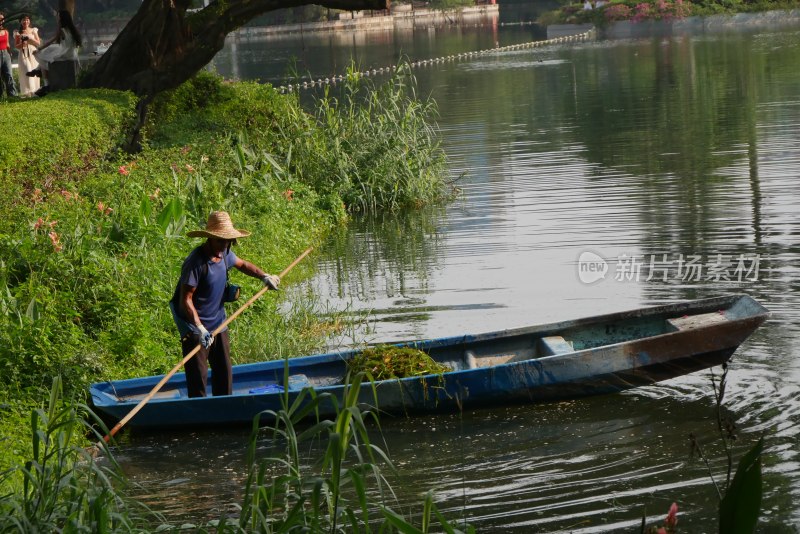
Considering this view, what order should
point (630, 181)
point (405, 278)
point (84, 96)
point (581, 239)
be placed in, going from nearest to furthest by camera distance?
point (405, 278) → point (581, 239) → point (84, 96) → point (630, 181)

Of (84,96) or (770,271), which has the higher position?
(84,96)

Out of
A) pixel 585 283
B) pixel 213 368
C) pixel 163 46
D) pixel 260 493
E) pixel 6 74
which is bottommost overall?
pixel 585 283

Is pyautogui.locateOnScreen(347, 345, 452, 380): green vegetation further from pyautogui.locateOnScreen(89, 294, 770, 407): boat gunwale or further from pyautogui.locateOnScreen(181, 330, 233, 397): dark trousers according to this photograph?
pyautogui.locateOnScreen(181, 330, 233, 397): dark trousers

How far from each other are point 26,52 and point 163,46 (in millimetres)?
3673

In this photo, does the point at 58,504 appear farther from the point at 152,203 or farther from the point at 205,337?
the point at 152,203

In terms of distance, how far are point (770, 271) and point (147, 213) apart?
664 cm

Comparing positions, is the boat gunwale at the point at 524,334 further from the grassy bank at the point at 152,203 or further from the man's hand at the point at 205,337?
the grassy bank at the point at 152,203

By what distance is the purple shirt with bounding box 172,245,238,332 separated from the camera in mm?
8508

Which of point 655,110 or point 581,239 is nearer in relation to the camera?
point 581,239

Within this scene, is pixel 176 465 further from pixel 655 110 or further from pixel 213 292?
pixel 655 110

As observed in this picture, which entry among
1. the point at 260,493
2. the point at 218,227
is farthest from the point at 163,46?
the point at 260,493

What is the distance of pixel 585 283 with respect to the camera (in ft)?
42.0

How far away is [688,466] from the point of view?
777cm

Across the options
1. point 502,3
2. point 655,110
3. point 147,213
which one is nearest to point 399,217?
point 147,213
